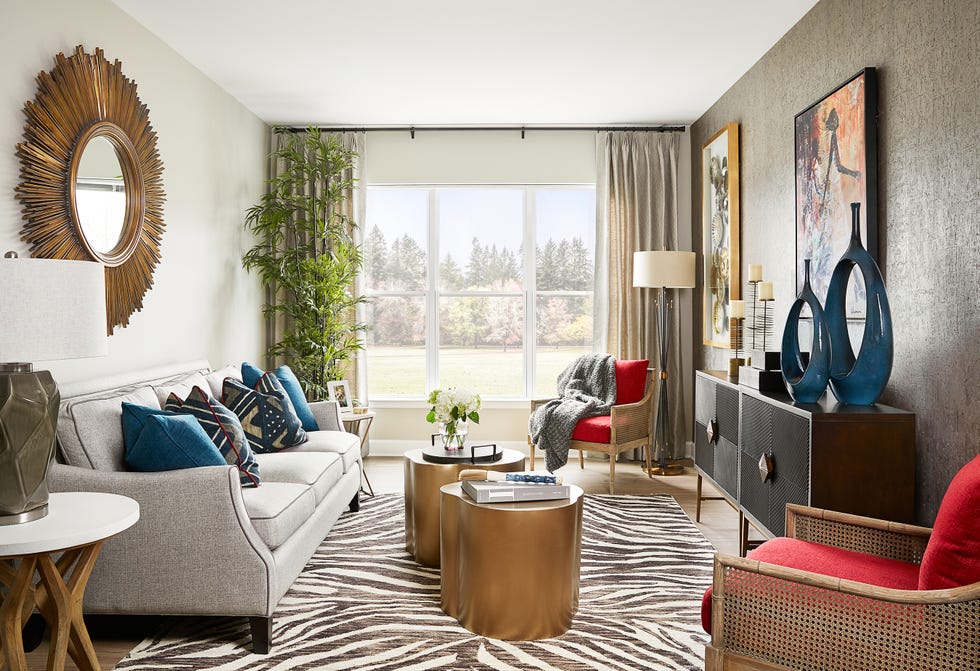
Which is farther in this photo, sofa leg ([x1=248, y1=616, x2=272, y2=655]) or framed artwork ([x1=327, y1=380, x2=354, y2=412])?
framed artwork ([x1=327, y1=380, x2=354, y2=412])

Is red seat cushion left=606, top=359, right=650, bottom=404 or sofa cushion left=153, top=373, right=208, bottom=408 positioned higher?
sofa cushion left=153, top=373, right=208, bottom=408

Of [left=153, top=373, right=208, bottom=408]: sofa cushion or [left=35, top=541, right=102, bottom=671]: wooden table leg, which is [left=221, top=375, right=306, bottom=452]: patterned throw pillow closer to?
[left=153, top=373, right=208, bottom=408]: sofa cushion

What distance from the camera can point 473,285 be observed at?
636 cm

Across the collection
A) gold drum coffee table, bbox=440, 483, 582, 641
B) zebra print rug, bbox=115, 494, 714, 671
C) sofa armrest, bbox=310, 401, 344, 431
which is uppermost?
sofa armrest, bbox=310, 401, 344, 431

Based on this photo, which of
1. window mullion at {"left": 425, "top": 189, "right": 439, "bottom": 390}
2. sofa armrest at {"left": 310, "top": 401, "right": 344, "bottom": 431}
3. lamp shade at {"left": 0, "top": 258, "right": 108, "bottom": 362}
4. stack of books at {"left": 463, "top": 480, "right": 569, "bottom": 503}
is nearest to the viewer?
lamp shade at {"left": 0, "top": 258, "right": 108, "bottom": 362}

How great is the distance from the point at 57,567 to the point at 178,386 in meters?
1.49

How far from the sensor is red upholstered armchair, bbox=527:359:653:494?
517 centimetres

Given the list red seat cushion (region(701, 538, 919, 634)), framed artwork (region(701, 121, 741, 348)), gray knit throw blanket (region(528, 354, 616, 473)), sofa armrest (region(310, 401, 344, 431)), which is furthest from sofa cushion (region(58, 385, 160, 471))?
framed artwork (region(701, 121, 741, 348))

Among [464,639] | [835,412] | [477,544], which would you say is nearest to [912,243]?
[835,412]

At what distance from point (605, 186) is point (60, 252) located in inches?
161

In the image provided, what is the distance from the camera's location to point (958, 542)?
1776 mm

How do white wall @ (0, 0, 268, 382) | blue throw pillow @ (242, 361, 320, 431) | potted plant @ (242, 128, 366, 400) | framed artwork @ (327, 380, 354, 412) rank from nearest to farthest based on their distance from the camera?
white wall @ (0, 0, 268, 382) < blue throw pillow @ (242, 361, 320, 431) < framed artwork @ (327, 380, 354, 412) < potted plant @ (242, 128, 366, 400)

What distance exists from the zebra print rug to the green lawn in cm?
244

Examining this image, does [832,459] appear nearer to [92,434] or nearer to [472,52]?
[92,434]
